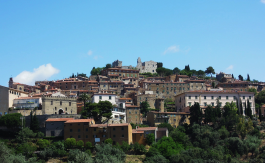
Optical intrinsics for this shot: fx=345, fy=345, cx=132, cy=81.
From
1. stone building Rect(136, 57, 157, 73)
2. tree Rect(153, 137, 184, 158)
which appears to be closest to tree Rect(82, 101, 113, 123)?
tree Rect(153, 137, 184, 158)

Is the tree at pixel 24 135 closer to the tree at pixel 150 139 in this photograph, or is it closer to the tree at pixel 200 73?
the tree at pixel 150 139

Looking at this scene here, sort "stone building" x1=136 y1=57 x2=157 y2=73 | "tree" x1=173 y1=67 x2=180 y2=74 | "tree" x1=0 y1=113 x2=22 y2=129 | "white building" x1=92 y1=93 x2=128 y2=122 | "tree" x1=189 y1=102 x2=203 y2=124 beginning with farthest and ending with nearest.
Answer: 1. "stone building" x1=136 y1=57 x2=157 y2=73
2. "tree" x1=173 y1=67 x2=180 y2=74
3. "white building" x1=92 y1=93 x2=128 y2=122
4. "tree" x1=189 y1=102 x2=203 y2=124
5. "tree" x1=0 y1=113 x2=22 y2=129

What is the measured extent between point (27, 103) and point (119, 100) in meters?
19.6

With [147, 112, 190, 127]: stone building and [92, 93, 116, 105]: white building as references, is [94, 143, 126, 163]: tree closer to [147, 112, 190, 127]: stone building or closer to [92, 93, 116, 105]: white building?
[147, 112, 190, 127]: stone building

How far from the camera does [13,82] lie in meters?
97.4

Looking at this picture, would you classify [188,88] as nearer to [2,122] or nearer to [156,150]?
[156,150]

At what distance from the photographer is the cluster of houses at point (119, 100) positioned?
2291 inches

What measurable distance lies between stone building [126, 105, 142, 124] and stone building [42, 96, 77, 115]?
11.1 meters

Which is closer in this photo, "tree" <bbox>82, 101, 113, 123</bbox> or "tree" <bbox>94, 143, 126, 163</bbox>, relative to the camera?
"tree" <bbox>94, 143, 126, 163</bbox>

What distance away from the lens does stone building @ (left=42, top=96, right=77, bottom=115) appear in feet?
227

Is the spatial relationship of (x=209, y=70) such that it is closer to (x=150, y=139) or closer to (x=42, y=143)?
(x=150, y=139)

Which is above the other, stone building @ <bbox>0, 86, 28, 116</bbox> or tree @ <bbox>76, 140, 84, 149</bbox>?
stone building @ <bbox>0, 86, 28, 116</bbox>

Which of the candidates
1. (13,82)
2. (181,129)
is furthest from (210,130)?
(13,82)

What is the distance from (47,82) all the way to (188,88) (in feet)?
143
